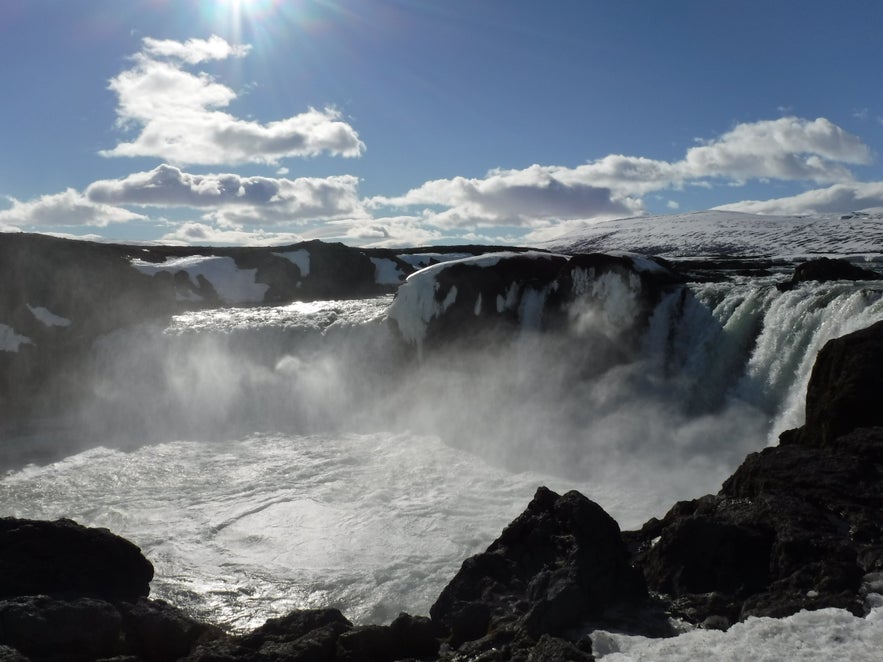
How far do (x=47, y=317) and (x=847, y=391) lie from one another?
37930 millimetres

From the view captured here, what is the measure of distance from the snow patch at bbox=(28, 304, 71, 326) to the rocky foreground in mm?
29093

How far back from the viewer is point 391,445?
2505 centimetres

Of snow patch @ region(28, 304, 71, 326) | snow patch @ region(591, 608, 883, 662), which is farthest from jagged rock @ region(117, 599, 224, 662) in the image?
snow patch @ region(28, 304, 71, 326)

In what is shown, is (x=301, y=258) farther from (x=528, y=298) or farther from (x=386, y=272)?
(x=528, y=298)

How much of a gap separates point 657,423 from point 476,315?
9498 mm

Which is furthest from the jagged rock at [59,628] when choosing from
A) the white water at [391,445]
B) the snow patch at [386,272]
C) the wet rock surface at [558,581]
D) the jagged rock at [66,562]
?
the snow patch at [386,272]

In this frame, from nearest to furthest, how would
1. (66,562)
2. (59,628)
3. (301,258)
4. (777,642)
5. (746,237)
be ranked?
(777,642), (59,628), (66,562), (301,258), (746,237)

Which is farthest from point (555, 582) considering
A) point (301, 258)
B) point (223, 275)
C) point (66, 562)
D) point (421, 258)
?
point (421, 258)

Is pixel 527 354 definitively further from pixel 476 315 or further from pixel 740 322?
pixel 740 322

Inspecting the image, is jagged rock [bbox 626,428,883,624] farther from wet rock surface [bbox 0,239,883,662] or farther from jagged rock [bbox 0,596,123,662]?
jagged rock [bbox 0,596,123,662]

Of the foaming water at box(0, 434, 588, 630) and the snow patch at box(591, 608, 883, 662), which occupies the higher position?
the snow patch at box(591, 608, 883, 662)

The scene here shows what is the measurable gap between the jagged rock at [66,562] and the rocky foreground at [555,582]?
2 centimetres

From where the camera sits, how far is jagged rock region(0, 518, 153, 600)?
1063 centimetres

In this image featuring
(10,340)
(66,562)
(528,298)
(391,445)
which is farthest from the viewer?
(10,340)
